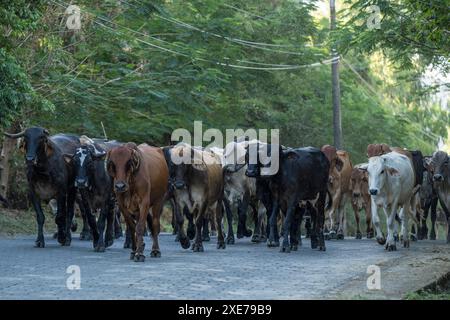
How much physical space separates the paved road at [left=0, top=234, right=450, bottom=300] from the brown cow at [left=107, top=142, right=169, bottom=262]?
20.3 inches

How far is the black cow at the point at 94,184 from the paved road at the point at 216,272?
63cm

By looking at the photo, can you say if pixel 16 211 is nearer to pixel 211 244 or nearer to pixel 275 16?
pixel 211 244

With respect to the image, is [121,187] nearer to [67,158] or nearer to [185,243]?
[185,243]

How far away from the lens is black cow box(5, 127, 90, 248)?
70.2 ft

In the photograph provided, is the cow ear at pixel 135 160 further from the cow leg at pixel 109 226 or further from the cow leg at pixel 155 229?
the cow leg at pixel 109 226

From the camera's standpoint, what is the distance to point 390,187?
22547mm

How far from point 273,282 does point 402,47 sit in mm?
12779

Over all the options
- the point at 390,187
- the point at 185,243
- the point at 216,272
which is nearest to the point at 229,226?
the point at 185,243

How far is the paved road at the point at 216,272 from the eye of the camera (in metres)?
13.5

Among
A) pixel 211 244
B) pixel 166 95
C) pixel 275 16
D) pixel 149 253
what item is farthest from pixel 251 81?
pixel 149 253

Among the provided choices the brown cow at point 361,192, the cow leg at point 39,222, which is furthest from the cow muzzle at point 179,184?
the brown cow at point 361,192

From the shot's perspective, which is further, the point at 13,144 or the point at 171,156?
the point at 13,144

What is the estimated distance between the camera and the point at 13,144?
31.5 meters

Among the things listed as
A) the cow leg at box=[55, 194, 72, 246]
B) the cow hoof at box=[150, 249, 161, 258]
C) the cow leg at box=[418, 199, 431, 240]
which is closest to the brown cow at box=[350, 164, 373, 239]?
the cow leg at box=[418, 199, 431, 240]
